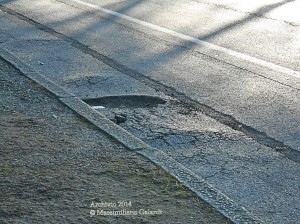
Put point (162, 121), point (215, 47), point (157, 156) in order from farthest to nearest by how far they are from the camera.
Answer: point (215, 47)
point (162, 121)
point (157, 156)

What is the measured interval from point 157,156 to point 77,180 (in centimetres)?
72

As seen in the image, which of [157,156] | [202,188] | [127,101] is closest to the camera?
[202,188]

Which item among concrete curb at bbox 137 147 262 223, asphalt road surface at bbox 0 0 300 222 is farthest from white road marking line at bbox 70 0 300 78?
concrete curb at bbox 137 147 262 223

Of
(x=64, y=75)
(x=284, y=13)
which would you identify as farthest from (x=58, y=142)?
(x=284, y=13)

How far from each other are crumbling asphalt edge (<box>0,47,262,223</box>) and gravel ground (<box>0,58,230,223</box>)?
0.22 feet

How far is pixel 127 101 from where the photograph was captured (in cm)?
721

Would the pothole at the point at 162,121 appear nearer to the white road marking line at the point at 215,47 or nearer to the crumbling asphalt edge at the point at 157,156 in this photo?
the crumbling asphalt edge at the point at 157,156

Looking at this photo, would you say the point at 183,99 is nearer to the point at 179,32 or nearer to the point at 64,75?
the point at 64,75

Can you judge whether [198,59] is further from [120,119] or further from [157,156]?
[157,156]

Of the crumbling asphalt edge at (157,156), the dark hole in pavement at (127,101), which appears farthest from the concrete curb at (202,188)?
the dark hole in pavement at (127,101)

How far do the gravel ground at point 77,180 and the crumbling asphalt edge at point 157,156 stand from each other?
7cm

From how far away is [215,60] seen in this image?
8742 mm

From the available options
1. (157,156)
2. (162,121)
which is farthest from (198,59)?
(157,156)

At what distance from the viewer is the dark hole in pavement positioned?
280 inches
